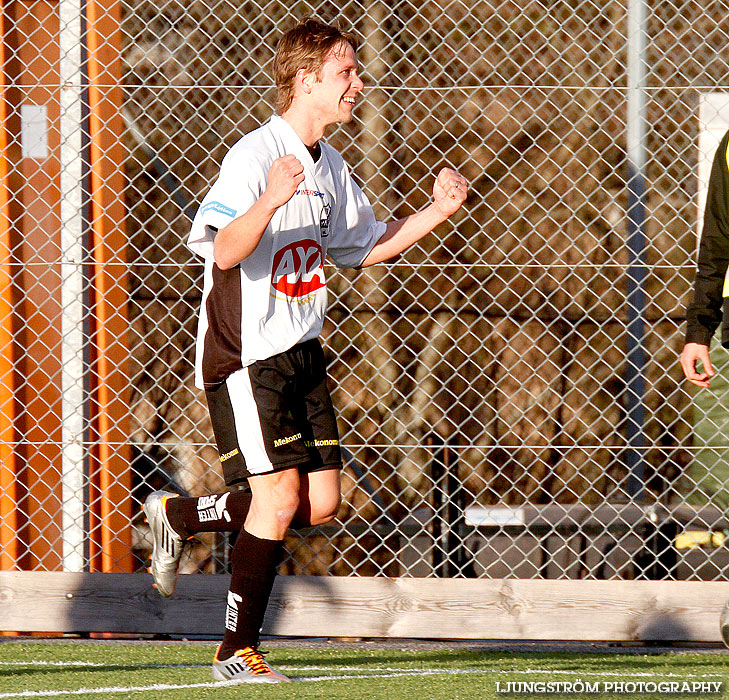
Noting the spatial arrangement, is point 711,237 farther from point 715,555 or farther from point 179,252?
point 179,252

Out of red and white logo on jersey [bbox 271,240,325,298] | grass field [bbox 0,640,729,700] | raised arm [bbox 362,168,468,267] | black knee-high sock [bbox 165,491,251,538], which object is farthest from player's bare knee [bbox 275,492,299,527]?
raised arm [bbox 362,168,468,267]

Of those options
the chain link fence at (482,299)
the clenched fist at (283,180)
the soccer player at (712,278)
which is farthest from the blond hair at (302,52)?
the chain link fence at (482,299)

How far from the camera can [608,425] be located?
4.91 metres

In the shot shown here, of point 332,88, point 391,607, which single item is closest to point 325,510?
point 391,607

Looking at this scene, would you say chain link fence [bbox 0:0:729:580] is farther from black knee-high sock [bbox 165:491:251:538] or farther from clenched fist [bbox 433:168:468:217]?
clenched fist [bbox 433:168:468:217]

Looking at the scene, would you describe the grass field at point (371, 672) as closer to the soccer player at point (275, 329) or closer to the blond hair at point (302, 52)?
the soccer player at point (275, 329)

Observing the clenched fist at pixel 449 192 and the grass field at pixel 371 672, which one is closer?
the grass field at pixel 371 672

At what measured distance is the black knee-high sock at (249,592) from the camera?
9.66 ft

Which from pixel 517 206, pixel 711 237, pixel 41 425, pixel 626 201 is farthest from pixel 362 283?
pixel 711 237

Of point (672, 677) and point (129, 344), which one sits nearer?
point (672, 677)

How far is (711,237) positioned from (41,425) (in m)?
2.62

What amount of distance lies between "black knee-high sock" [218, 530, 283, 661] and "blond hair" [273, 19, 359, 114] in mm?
1216

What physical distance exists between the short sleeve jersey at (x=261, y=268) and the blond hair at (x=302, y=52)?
0.09m

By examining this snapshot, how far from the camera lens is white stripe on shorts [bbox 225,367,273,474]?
2898 millimetres
